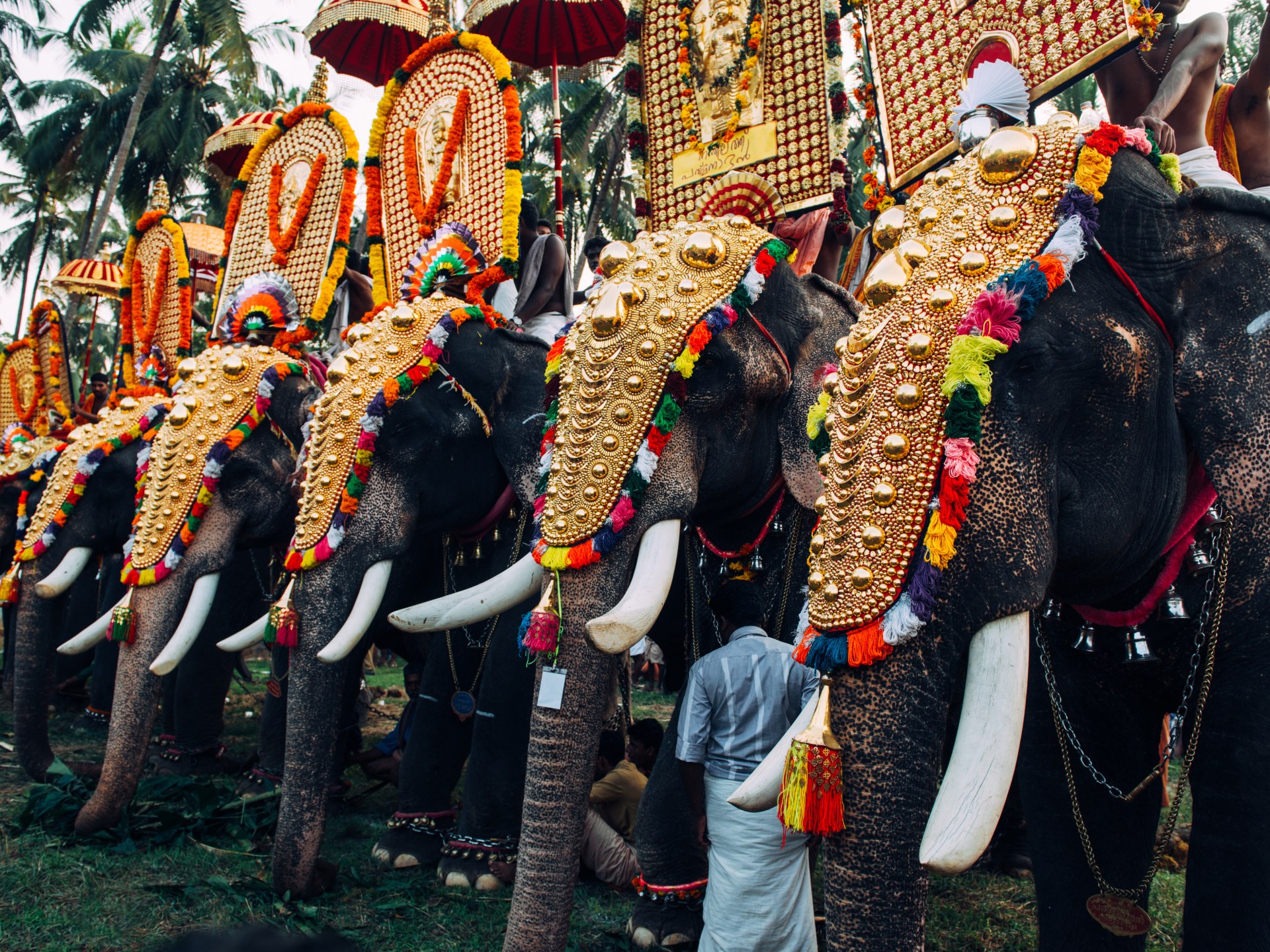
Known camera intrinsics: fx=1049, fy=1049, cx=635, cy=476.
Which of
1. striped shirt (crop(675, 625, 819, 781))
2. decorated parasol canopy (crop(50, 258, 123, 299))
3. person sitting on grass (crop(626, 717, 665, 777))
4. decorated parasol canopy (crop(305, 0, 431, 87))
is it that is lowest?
person sitting on grass (crop(626, 717, 665, 777))

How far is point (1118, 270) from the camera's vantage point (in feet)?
6.75

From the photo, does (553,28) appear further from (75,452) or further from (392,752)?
(392,752)

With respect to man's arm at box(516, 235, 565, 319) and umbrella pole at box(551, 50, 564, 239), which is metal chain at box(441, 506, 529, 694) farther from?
umbrella pole at box(551, 50, 564, 239)

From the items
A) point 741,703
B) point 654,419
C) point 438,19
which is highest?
point 438,19

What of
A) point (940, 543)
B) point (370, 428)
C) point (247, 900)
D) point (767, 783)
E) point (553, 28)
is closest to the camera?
point (940, 543)

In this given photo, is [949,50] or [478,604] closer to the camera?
[949,50]

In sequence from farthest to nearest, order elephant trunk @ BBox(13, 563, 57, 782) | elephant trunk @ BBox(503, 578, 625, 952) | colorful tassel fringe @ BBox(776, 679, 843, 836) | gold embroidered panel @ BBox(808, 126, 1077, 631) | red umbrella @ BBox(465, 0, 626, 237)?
red umbrella @ BBox(465, 0, 626, 237)
elephant trunk @ BBox(13, 563, 57, 782)
elephant trunk @ BBox(503, 578, 625, 952)
gold embroidered panel @ BBox(808, 126, 1077, 631)
colorful tassel fringe @ BBox(776, 679, 843, 836)

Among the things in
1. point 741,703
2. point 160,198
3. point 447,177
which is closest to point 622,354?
point 741,703

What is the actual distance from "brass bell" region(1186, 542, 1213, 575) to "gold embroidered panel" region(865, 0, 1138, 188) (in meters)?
1.21

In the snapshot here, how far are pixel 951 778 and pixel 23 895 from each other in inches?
153

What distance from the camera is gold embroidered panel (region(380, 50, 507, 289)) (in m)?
5.00

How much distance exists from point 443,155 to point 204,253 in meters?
6.79

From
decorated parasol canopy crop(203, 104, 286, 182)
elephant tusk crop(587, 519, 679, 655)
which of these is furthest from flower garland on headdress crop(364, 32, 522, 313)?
decorated parasol canopy crop(203, 104, 286, 182)

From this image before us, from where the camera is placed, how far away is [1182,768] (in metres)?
1.99
